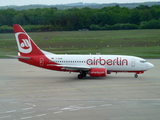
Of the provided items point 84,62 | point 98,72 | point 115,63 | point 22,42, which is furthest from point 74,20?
point 98,72

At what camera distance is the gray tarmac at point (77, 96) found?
1021 inches

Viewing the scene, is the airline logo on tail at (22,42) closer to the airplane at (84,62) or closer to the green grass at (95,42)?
the airplane at (84,62)

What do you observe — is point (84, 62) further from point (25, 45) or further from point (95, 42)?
point (95, 42)

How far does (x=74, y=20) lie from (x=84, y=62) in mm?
69967

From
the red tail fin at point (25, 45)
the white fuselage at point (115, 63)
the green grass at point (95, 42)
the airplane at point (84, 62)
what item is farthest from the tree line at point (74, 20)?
the white fuselage at point (115, 63)

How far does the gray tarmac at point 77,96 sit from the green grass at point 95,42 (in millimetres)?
29757

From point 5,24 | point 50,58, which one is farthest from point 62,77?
point 5,24

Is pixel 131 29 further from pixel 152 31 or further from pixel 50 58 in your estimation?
pixel 50 58

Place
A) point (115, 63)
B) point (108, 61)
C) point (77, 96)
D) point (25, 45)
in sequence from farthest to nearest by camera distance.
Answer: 1. point (25, 45)
2. point (108, 61)
3. point (115, 63)
4. point (77, 96)

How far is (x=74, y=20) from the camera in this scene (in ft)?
370

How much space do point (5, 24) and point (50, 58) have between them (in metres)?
55.3

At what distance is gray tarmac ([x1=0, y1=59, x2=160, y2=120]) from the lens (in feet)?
85.1

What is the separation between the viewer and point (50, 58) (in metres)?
44.7

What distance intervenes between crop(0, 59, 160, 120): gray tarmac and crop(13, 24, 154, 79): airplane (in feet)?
3.90
